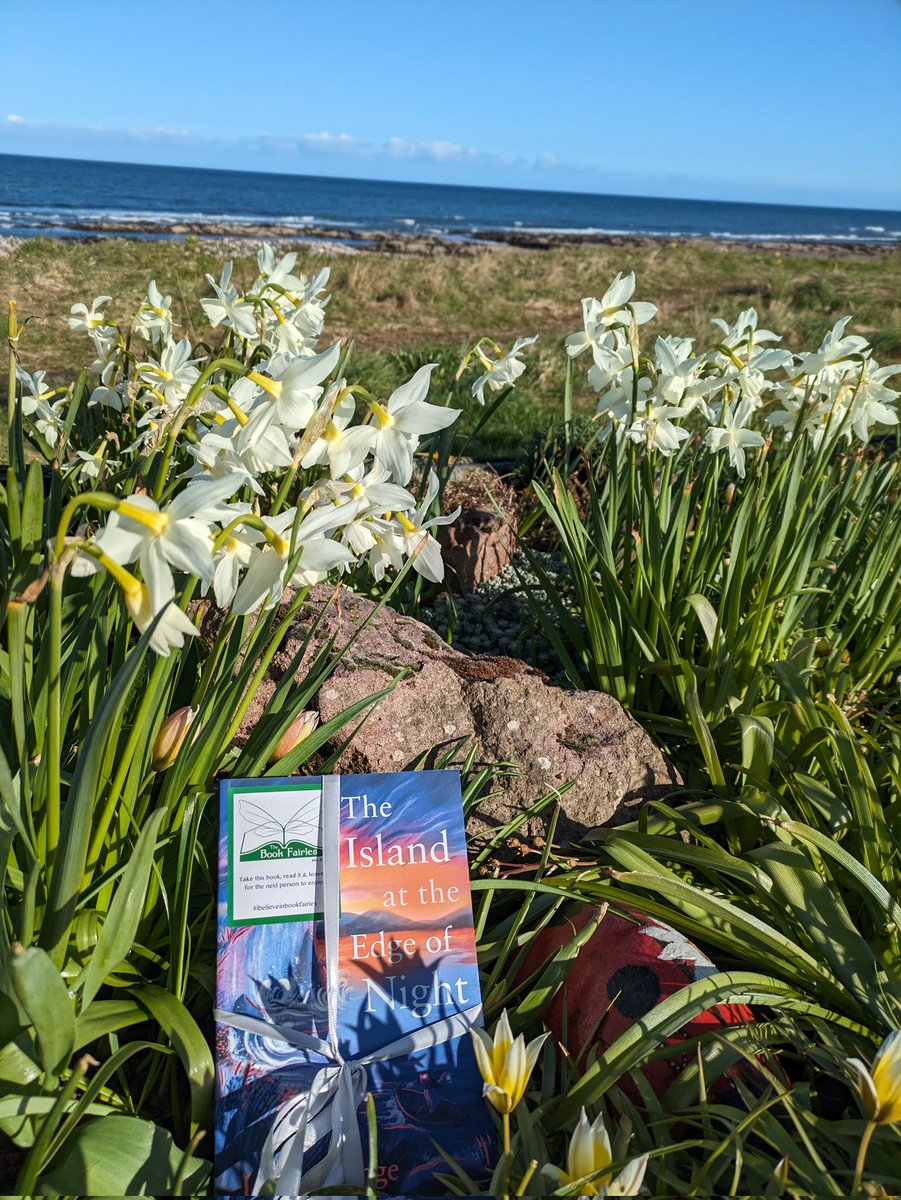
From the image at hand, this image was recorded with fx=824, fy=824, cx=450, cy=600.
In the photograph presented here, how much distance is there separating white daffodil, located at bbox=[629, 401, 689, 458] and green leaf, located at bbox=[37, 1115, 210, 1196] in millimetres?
1796

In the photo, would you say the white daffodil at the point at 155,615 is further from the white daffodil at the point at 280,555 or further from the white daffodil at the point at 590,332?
the white daffodil at the point at 590,332

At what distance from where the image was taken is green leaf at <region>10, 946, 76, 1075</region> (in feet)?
3.14

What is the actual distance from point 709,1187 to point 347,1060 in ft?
1.76

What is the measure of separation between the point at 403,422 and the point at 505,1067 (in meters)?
0.91

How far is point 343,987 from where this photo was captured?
132 centimetres

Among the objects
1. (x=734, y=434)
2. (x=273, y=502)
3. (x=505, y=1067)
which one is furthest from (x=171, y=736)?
(x=734, y=434)

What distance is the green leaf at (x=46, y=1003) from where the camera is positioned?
96 centimetres

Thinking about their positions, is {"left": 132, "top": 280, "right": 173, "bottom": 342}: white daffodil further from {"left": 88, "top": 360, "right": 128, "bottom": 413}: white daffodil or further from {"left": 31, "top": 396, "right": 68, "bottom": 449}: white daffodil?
{"left": 31, "top": 396, "right": 68, "bottom": 449}: white daffodil

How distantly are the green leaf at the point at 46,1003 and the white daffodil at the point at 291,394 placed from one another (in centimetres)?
70

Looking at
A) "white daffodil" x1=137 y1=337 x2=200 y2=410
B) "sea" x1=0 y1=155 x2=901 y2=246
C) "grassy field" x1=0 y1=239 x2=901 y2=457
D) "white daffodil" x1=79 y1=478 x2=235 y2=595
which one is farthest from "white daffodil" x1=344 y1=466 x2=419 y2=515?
"sea" x1=0 y1=155 x2=901 y2=246

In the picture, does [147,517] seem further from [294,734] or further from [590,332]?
[590,332]

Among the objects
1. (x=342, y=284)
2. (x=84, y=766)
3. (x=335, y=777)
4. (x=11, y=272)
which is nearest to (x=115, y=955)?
(x=84, y=766)

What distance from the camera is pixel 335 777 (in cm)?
146

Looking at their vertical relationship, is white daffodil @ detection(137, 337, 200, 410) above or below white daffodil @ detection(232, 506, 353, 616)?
above
